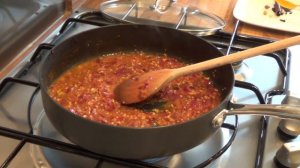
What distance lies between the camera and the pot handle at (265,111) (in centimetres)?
56

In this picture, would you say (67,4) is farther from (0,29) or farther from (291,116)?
(291,116)

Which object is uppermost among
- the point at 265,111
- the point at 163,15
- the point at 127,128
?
the point at 163,15

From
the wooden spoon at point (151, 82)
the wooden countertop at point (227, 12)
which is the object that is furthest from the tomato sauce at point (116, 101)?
the wooden countertop at point (227, 12)

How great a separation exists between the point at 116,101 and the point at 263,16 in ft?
1.90

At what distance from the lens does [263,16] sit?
1072 mm

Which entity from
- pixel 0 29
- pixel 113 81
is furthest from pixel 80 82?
pixel 0 29

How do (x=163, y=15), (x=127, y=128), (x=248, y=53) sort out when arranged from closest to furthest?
(x=127, y=128) → (x=248, y=53) → (x=163, y=15)

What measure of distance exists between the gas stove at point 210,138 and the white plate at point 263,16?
0.51 ft

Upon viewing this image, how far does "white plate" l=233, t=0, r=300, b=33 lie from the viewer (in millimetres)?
1023

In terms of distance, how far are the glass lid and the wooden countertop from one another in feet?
0.17

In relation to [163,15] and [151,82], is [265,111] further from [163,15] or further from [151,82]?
[163,15]

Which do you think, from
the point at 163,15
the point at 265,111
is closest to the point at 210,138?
the point at 265,111

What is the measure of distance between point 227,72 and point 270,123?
127 mm

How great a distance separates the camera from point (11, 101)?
75cm
